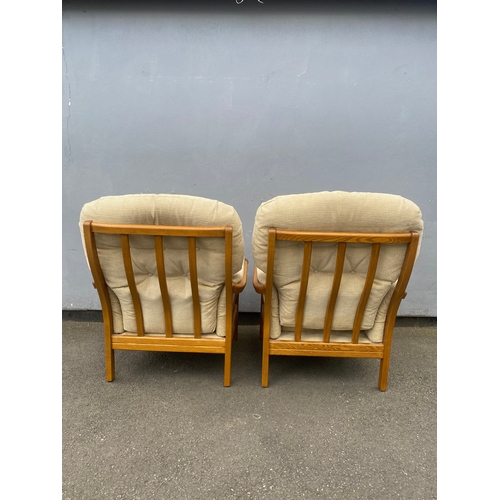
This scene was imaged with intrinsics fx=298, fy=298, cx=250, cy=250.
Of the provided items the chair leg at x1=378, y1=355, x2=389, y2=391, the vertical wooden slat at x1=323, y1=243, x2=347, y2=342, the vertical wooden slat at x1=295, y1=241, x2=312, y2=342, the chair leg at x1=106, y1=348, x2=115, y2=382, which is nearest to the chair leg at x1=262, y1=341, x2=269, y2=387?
the vertical wooden slat at x1=295, y1=241, x2=312, y2=342

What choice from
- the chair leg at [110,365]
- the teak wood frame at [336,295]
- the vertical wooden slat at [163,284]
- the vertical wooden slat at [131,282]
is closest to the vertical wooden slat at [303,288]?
the teak wood frame at [336,295]

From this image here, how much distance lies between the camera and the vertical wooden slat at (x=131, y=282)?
134cm

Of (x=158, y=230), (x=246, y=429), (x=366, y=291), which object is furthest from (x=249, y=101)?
(x=246, y=429)

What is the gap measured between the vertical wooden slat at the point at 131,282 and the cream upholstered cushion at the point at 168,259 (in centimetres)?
2

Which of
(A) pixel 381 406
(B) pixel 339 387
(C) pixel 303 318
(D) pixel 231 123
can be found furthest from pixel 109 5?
(A) pixel 381 406

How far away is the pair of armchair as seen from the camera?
1286 millimetres

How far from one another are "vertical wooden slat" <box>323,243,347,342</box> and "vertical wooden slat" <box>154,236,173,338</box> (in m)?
0.78

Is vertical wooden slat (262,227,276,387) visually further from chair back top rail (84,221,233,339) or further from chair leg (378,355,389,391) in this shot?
chair leg (378,355,389,391)

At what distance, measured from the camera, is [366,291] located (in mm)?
1401

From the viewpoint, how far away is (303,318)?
1496mm

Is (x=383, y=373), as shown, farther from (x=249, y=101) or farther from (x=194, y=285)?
(x=249, y=101)

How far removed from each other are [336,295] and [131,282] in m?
0.97

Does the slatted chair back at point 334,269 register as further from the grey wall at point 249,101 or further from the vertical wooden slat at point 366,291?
the grey wall at point 249,101

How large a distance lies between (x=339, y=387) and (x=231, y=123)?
1880mm
